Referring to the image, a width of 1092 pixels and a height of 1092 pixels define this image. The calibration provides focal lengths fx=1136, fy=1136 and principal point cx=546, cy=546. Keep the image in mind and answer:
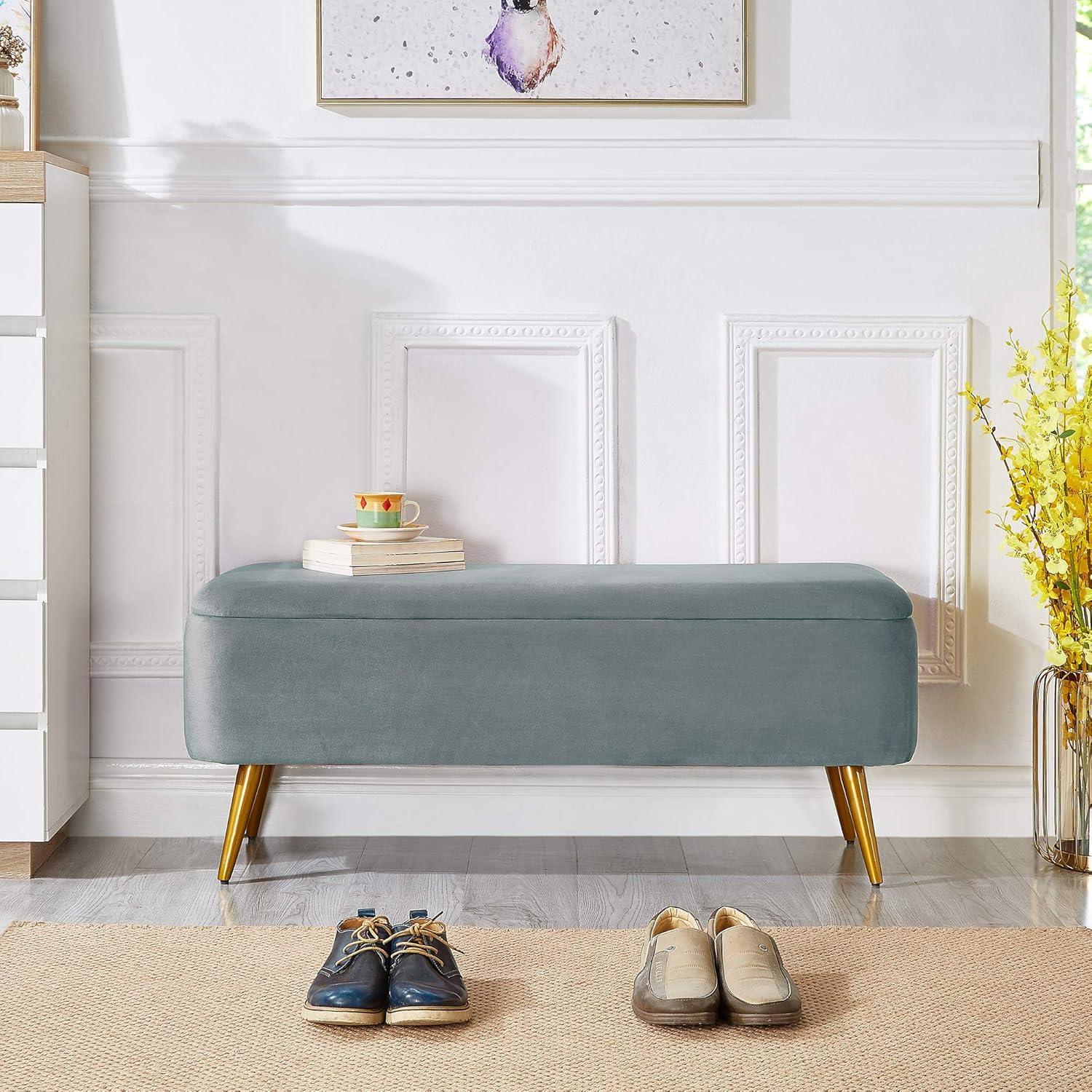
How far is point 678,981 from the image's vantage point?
1503mm

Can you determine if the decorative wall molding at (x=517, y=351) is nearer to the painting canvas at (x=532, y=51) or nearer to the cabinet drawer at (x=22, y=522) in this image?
the painting canvas at (x=532, y=51)

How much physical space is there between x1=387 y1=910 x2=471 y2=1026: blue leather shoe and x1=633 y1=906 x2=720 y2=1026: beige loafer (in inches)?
9.5

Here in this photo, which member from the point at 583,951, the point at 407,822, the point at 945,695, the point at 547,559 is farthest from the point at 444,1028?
the point at 945,695

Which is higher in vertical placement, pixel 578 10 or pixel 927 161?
pixel 578 10

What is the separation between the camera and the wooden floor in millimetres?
1952

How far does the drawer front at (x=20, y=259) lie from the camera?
2021mm

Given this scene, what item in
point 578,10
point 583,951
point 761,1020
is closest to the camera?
point 761,1020

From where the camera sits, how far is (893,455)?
2.36m

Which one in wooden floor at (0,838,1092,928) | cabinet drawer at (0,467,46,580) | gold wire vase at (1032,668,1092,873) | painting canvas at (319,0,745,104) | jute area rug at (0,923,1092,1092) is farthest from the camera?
painting canvas at (319,0,745,104)

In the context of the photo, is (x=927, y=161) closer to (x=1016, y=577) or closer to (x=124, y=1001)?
(x=1016, y=577)

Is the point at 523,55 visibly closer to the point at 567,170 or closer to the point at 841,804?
the point at 567,170

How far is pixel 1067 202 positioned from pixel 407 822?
1886mm

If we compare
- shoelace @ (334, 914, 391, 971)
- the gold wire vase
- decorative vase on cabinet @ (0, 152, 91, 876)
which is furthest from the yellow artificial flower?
decorative vase on cabinet @ (0, 152, 91, 876)

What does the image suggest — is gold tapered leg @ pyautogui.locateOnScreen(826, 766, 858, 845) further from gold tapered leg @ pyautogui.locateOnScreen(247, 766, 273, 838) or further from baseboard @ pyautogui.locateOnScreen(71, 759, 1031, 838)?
gold tapered leg @ pyautogui.locateOnScreen(247, 766, 273, 838)
